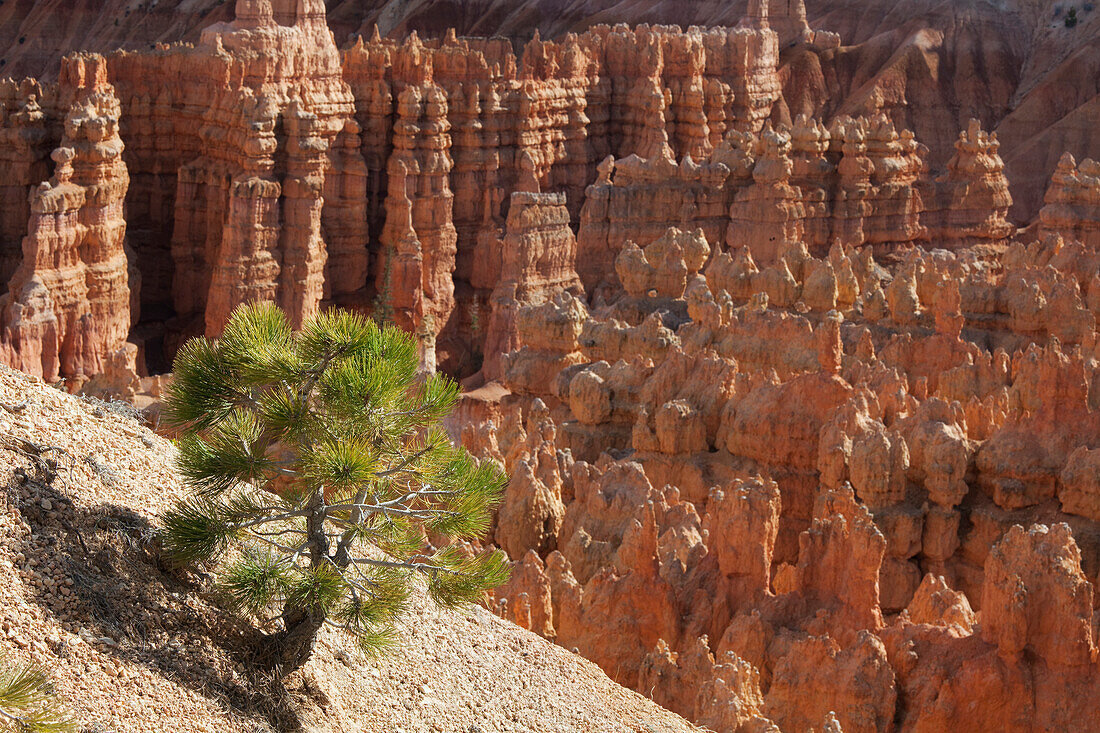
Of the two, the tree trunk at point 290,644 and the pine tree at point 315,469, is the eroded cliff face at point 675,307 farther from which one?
the tree trunk at point 290,644

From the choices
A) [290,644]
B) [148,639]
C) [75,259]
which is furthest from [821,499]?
[75,259]

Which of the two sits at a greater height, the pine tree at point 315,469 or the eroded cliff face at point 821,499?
the pine tree at point 315,469

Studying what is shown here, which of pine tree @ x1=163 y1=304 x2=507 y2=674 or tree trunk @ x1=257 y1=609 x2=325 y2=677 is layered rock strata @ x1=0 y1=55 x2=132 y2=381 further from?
tree trunk @ x1=257 y1=609 x2=325 y2=677

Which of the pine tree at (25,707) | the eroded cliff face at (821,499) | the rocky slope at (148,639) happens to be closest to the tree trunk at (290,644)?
the rocky slope at (148,639)

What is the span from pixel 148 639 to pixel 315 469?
1176mm

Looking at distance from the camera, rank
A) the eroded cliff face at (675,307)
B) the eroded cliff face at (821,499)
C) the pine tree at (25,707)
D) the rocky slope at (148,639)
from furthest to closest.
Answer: the eroded cliff face at (675,307)
the eroded cliff face at (821,499)
the rocky slope at (148,639)
the pine tree at (25,707)

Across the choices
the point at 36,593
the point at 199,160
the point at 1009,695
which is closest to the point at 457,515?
the point at 36,593

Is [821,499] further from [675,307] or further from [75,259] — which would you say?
[75,259]

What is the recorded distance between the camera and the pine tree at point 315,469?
8492 mm

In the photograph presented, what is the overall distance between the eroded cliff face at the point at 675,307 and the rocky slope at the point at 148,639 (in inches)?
84.7

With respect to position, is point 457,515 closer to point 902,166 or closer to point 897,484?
point 897,484

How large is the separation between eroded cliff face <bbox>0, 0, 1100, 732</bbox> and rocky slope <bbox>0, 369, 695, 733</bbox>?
215 cm

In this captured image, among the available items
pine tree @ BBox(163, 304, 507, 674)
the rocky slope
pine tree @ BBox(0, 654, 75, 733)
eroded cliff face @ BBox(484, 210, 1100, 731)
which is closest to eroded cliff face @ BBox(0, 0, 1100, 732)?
eroded cliff face @ BBox(484, 210, 1100, 731)

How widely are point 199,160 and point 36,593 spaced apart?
27.0 m
